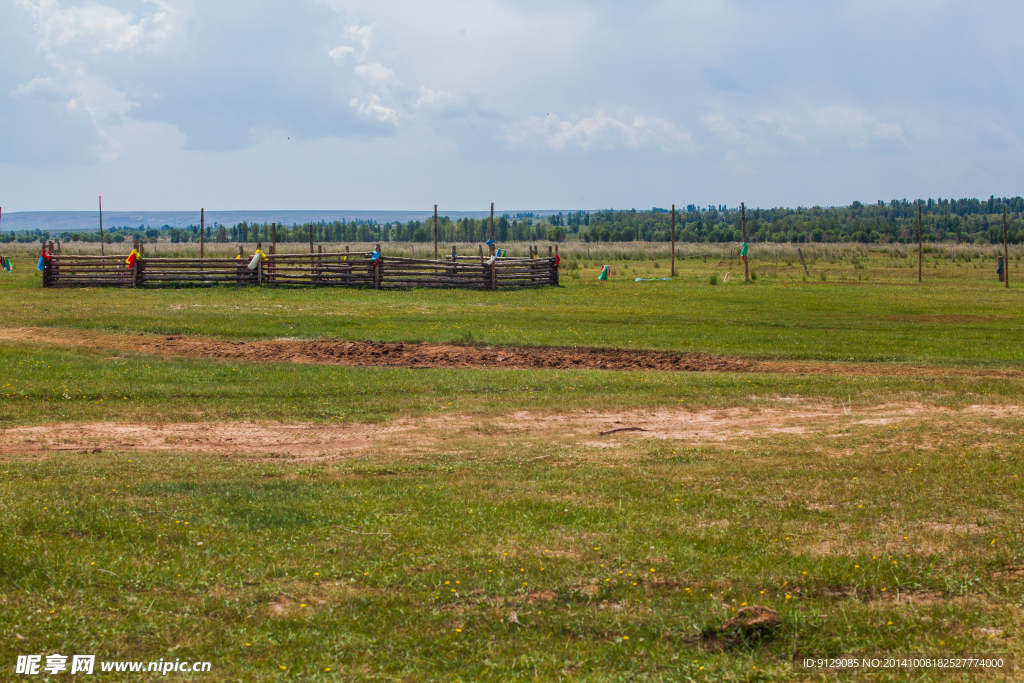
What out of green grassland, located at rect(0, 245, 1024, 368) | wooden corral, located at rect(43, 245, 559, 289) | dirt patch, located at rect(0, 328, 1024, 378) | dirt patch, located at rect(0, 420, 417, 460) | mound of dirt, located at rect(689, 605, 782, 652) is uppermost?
wooden corral, located at rect(43, 245, 559, 289)

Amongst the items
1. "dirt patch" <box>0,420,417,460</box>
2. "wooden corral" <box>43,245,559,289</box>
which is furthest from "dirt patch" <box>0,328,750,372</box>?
"wooden corral" <box>43,245,559,289</box>

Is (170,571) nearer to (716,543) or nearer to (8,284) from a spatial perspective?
(716,543)

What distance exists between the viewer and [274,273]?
35062 mm

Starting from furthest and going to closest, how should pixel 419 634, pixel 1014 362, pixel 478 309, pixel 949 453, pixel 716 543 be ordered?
pixel 478 309, pixel 1014 362, pixel 949 453, pixel 716 543, pixel 419 634

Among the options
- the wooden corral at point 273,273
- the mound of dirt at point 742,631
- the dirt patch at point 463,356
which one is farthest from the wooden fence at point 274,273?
the mound of dirt at point 742,631

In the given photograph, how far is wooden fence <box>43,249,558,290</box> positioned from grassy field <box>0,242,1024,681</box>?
58.8 ft

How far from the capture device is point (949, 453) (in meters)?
9.47

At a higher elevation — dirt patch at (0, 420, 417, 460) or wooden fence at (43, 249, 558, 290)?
wooden fence at (43, 249, 558, 290)

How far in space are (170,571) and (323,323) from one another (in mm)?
17880

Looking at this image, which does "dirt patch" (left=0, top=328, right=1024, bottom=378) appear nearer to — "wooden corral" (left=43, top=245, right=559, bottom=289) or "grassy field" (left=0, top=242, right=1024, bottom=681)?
"grassy field" (left=0, top=242, right=1024, bottom=681)

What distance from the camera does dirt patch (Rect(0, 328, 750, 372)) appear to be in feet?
58.6

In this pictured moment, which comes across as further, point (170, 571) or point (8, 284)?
point (8, 284)

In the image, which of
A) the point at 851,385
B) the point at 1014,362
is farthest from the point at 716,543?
the point at 1014,362

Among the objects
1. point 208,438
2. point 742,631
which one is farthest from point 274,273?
point 742,631
